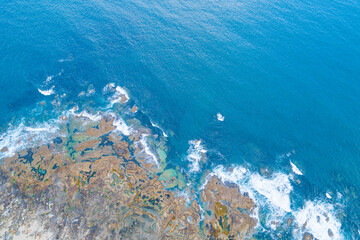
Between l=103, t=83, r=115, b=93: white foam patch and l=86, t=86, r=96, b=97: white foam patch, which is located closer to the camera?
l=86, t=86, r=96, b=97: white foam patch

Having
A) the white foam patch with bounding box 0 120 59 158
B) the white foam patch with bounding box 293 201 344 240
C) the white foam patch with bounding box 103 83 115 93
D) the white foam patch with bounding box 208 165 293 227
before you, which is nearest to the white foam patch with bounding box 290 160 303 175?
the white foam patch with bounding box 208 165 293 227

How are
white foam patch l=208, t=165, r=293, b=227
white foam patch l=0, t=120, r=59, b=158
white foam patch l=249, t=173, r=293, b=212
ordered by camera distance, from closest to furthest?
white foam patch l=208, t=165, r=293, b=227
white foam patch l=249, t=173, r=293, b=212
white foam patch l=0, t=120, r=59, b=158

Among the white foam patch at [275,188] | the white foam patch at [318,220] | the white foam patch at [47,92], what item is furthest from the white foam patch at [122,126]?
the white foam patch at [318,220]

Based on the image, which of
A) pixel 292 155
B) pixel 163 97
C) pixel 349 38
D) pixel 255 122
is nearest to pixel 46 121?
pixel 163 97

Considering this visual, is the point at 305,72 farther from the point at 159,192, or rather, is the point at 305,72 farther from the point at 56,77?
the point at 56,77

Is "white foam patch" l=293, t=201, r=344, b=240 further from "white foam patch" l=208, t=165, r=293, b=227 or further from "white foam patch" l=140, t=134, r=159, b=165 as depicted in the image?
"white foam patch" l=140, t=134, r=159, b=165

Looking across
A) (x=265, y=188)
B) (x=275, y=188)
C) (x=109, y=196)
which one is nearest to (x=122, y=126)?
(x=109, y=196)

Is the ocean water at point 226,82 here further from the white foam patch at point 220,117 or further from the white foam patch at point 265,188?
the white foam patch at point 220,117
